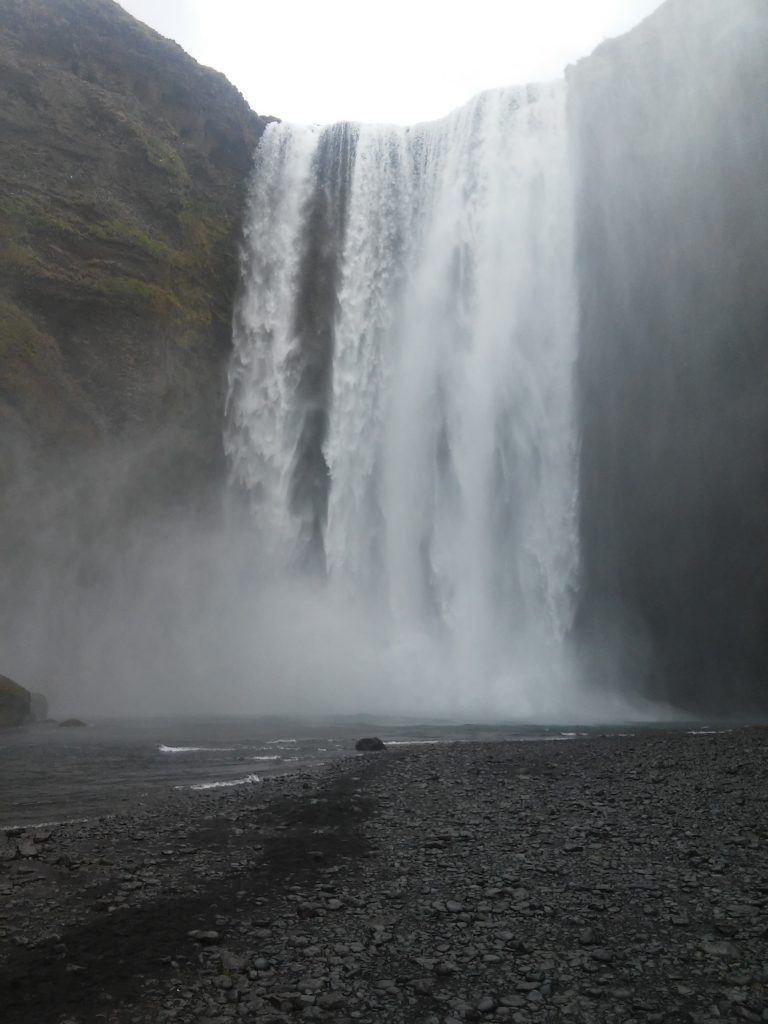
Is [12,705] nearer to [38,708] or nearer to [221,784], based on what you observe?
[38,708]

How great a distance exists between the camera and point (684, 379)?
29.4 m

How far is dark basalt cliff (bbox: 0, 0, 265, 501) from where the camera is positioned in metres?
26.2

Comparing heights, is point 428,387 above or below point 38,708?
above

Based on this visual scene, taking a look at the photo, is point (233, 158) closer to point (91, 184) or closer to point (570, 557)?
point (91, 184)

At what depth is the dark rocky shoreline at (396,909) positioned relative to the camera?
14.8 ft

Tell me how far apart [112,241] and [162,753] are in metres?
20.9

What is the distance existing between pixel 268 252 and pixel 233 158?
4770 mm

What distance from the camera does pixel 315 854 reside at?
7348 mm

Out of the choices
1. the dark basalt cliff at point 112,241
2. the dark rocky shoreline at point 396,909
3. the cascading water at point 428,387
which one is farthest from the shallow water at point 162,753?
the dark basalt cliff at point 112,241

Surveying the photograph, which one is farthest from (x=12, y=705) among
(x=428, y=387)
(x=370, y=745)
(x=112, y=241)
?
(x=428, y=387)

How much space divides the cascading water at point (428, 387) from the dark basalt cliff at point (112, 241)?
6.18 feet

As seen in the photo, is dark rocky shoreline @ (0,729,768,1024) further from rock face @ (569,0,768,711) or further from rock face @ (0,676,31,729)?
rock face @ (569,0,768,711)

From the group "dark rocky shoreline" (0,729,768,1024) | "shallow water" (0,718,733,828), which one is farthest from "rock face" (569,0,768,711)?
"dark rocky shoreline" (0,729,768,1024)

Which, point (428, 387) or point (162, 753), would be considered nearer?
point (162, 753)
